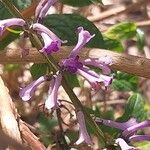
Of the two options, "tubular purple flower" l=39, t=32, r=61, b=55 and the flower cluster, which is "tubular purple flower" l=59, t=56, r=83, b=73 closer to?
"tubular purple flower" l=39, t=32, r=61, b=55

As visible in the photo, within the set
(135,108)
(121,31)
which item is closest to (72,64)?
(135,108)

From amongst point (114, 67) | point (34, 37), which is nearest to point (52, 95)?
point (34, 37)

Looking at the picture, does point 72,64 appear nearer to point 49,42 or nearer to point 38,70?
point 49,42

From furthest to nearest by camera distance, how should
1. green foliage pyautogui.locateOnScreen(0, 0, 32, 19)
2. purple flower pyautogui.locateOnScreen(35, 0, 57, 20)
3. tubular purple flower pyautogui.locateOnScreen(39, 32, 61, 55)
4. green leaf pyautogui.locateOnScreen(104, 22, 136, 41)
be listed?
green leaf pyautogui.locateOnScreen(104, 22, 136, 41) < green foliage pyautogui.locateOnScreen(0, 0, 32, 19) < purple flower pyautogui.locateOnScreen(35, 0, 57, 20) < tubular purple flower pyautogui.locateOnScreen(39, 32, 61, 55)

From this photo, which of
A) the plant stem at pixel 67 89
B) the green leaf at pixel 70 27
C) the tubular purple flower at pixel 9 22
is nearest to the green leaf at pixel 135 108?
the green leaf at pixel 70 27

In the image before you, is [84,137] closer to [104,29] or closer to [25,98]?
[25,98]

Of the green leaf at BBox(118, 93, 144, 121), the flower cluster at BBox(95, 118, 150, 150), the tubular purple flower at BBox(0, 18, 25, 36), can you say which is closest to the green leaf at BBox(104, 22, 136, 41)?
the green leaf at BBox(118, 93, 144, 121)
